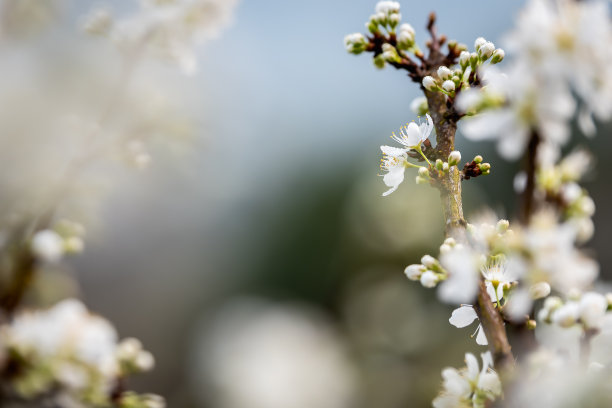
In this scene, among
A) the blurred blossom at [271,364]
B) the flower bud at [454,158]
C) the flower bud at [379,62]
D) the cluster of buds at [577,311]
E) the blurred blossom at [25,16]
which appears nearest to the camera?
the cluster of buds at [577,311]

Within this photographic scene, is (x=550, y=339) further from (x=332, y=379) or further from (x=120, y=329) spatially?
(x=120, y=329)

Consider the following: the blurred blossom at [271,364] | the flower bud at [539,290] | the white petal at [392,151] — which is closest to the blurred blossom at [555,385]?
the flower bud at [539,290]

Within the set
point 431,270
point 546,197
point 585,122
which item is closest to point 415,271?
point 431,270

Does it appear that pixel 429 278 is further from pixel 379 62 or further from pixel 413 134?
pixel 379 62

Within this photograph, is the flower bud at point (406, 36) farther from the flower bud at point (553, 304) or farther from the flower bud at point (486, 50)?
the flower bud at point (553, 304)

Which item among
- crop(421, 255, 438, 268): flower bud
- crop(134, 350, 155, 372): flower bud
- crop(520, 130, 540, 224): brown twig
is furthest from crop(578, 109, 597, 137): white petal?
crop(134, 350, 155, 372): flower bud

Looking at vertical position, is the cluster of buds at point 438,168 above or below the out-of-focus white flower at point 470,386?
above
